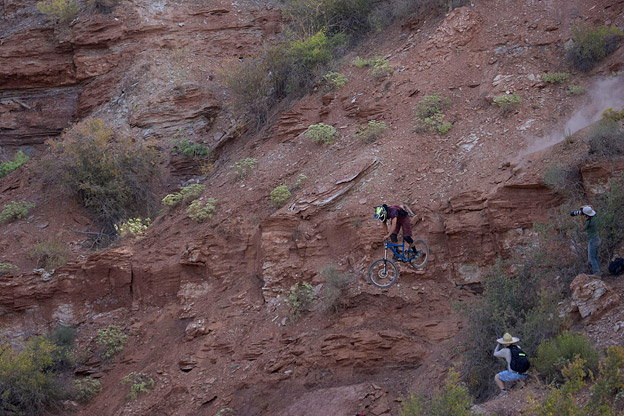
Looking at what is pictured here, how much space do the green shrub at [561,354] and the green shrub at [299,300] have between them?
18.2 ft

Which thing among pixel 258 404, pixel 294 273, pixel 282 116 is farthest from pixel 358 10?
pixel 258 404

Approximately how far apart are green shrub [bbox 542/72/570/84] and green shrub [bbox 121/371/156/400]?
1156 centimetres

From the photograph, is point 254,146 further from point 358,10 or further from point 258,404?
point 258,404

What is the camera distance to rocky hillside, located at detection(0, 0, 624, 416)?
12758 mm

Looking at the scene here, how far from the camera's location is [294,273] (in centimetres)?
1458

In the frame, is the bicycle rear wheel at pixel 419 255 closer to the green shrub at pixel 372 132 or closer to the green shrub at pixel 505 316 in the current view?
the green shrub at pixel 505 316

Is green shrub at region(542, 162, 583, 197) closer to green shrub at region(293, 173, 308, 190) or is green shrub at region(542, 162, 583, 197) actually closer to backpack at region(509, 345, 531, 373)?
backpack at region(509, 345, 531, 373)

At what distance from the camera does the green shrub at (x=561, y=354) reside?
343 inches

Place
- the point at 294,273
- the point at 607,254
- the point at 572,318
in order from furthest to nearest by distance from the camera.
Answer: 1. the point at 294,273
2. the point at 607,254
3. the point at 572,318

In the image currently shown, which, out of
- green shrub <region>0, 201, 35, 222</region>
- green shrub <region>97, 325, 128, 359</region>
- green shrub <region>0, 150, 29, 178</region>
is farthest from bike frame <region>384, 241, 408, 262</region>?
green shrub <region>0, 150, 29, 178</region>

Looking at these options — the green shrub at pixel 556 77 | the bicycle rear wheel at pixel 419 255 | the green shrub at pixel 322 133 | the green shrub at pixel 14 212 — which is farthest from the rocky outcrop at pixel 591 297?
the green shrub at pixel 14 212

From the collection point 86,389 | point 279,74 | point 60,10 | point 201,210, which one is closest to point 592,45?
point 279,74

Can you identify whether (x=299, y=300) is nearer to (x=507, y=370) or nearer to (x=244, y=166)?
(x=244, y=166)

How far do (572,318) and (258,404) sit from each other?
6.16 meters
